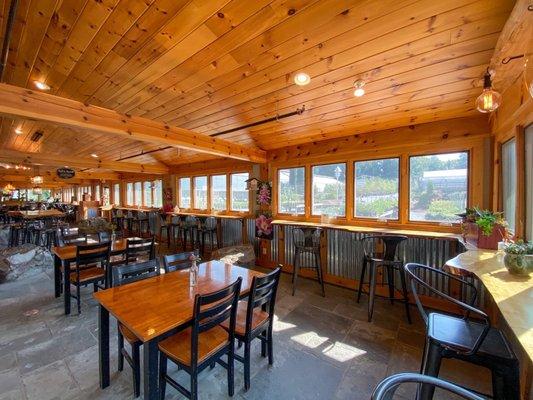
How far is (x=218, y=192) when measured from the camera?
6.24 m

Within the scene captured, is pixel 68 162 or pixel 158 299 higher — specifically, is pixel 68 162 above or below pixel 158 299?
above

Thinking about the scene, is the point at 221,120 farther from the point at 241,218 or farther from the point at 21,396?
the point at 21,396

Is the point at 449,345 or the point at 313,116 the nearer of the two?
the point at 449,345

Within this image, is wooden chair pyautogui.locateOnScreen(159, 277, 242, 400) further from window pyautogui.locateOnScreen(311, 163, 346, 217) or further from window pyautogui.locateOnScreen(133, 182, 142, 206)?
window pyautogui.locateOnScreen(133, 182, 142, 206)

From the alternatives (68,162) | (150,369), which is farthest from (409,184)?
(68,162)

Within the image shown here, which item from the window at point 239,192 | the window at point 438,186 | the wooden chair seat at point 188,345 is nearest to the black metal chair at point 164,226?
the window at point 239,192

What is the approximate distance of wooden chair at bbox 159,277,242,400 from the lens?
4.67 feet

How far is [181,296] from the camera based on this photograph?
5.83 feet

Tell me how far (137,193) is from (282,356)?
339 inches

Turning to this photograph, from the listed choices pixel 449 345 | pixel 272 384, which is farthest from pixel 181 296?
pixel 449 345

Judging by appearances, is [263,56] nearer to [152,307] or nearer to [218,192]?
[152,307]

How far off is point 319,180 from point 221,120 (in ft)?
6.54

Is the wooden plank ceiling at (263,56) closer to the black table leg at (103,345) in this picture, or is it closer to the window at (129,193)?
the black table leg at (103,345)

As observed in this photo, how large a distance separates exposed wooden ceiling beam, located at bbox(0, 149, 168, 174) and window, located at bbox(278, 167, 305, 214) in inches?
165
